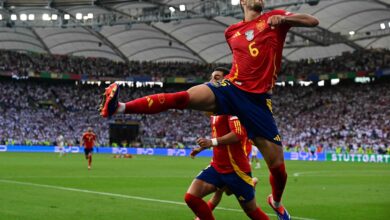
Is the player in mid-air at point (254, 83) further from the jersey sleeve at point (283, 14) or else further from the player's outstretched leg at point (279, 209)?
the player's outstretched leg at point (279, 209)

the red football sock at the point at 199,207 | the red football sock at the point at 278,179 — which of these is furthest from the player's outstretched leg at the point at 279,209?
the red football sock at the point at 199,207

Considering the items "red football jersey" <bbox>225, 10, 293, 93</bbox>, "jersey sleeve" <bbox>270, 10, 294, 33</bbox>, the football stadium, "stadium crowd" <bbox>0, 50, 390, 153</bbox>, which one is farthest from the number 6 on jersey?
"stadium crowd" <bbox>0, 50, 390, 153</bbox>

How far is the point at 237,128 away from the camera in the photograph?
8.66m

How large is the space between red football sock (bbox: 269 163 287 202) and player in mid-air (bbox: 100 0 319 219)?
0.01m

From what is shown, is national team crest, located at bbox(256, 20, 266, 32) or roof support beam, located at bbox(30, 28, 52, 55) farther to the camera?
roof support beam, located at bbox(30, 28, 52, 55)

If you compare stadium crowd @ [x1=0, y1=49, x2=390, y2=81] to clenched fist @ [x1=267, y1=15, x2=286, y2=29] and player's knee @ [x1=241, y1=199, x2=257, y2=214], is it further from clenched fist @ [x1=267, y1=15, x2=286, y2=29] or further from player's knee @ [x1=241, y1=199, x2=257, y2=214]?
clenched fist @ [x1=267, y1=15, x2=286, y2=29]

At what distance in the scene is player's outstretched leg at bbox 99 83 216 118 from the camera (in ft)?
21.2

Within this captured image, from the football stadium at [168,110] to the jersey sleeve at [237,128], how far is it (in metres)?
4.58

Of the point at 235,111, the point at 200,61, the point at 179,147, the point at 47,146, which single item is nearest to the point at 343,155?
the point at 179,147

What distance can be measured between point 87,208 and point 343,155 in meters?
41.0

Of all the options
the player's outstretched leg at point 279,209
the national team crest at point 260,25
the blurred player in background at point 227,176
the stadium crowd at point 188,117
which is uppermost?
the national team crest at point 260,25

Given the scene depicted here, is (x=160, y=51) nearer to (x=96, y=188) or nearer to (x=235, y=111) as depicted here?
(x=96, y=188)

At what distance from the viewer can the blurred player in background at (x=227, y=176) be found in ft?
27.2

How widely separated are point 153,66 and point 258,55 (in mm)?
67137
